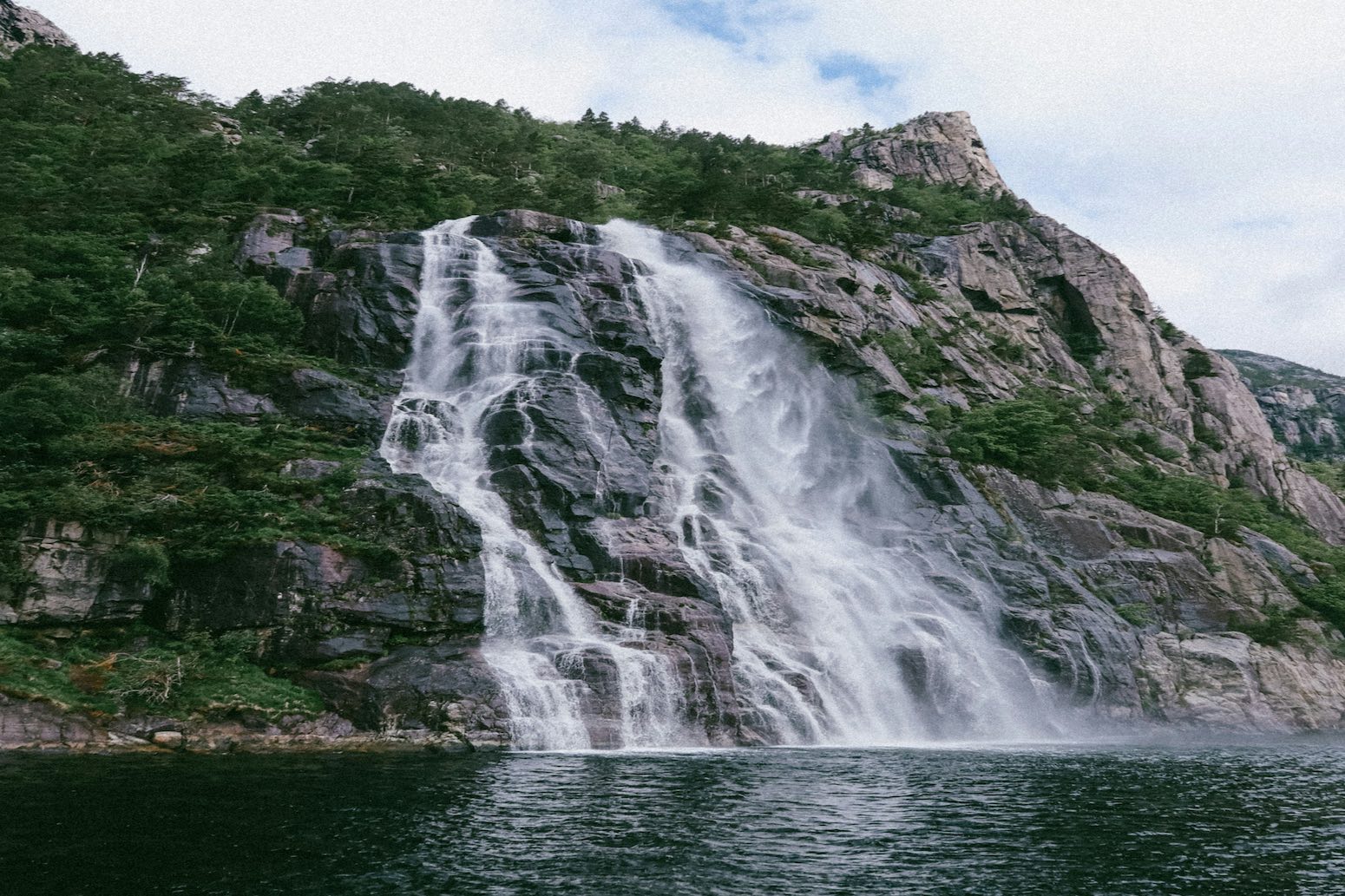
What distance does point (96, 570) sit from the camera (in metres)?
23.7

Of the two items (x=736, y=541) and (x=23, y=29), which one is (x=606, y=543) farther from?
(x=23, y=29)

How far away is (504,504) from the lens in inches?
1254

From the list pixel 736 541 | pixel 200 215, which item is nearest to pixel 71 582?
pixel 736 541

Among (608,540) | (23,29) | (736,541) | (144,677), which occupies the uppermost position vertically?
(23,29)

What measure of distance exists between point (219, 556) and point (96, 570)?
2.98 metres

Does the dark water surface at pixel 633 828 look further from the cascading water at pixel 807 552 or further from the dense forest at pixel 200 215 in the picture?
the dense forest at pixel 200 215

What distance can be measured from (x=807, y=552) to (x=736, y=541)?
13.0 feet

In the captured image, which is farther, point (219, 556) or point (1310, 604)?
point (1310, 604)

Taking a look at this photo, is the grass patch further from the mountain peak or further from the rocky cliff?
the mountain peak

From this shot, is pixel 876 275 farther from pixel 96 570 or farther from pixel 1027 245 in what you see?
pixel 96 570

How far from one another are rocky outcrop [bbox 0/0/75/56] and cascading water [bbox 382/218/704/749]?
72.0 meters

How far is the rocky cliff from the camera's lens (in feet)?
77.9

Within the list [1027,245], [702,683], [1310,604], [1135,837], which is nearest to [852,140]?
[1027,245]

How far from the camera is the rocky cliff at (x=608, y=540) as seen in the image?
23734 millimetres
